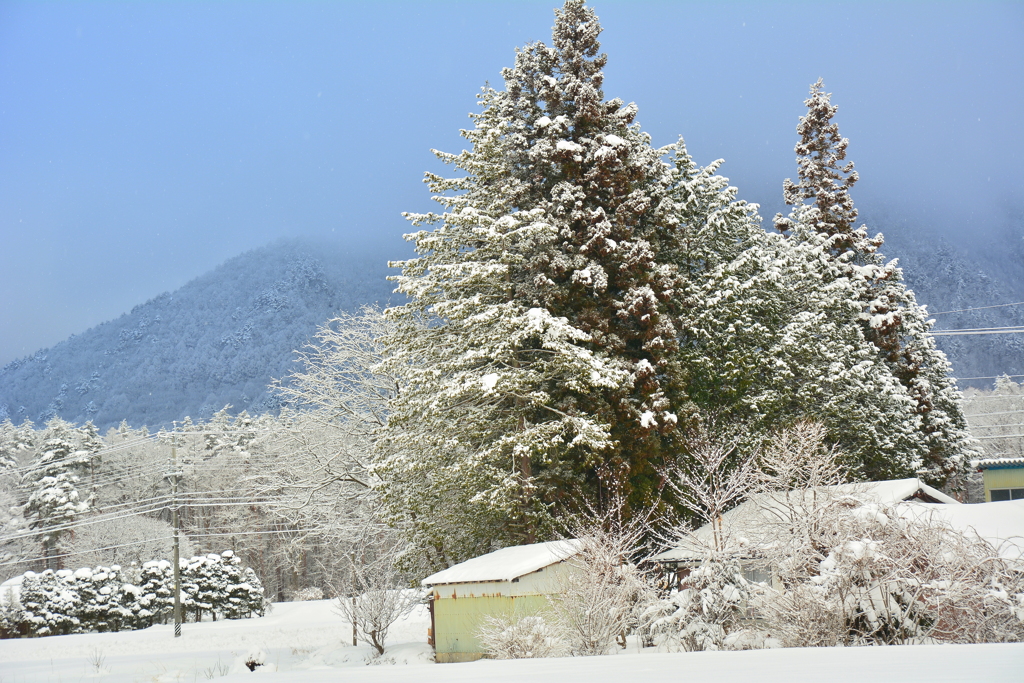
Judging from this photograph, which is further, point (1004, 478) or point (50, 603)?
point (50, 603)

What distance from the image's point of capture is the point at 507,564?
64.8 ft

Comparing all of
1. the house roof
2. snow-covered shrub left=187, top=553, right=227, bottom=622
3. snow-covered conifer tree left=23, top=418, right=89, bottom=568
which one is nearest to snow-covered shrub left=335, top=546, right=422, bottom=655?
the house roof

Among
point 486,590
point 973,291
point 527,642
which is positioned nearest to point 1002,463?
point 486,590

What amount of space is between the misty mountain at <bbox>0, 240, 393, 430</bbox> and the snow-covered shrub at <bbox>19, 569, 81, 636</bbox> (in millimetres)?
92731

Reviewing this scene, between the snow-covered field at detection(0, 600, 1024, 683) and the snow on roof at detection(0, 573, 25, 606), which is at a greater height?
the snow on roof at detection(0, 573, 25, 606)

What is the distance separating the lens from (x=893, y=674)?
17.7ft

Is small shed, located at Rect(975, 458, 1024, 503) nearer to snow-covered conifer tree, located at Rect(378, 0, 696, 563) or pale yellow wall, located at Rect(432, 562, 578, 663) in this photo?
snow-covered conifer tree, located at Rect(378, 0, 696, 563)

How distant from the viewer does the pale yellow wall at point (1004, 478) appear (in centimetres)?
3625

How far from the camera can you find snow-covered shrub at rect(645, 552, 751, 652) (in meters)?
12.6

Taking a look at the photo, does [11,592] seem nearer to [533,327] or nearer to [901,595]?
[533,327]

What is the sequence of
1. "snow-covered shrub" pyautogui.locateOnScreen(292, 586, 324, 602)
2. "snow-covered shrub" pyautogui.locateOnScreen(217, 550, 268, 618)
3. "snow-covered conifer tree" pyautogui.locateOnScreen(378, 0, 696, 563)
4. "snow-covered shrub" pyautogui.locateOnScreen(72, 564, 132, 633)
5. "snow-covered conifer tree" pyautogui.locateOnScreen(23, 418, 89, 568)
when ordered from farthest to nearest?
1. "snow-covered shrub" pyautogui.locateOnScreen(292, 586, 324, 602)
2. "snow-covered conifer tree" pyautogui.locateOnScreen(23, 418, 89, 568)
3. "snow-covered shrub" pyautogui.locateOnScreen(217, 550, 268, 618)
4. "snow-covered shrub" pyautogui.locateOnScreen(72, 564, 132, 633)
5. "snow-covered conifer tree" pyautogui.locateOnScreen(378, 0, 696, 563)

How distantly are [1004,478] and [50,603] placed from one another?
151ft

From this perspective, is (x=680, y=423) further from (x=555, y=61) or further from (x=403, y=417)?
(x=555, y=61)

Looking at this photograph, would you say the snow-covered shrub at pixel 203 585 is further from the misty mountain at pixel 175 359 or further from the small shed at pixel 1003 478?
the misty mountain at pixel 175 359
